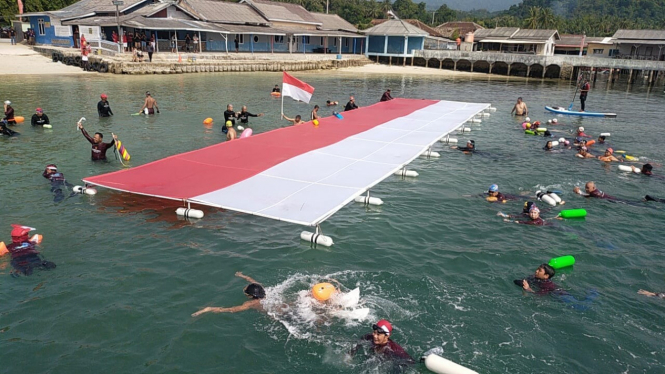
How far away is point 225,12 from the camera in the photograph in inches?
Answer: 2717

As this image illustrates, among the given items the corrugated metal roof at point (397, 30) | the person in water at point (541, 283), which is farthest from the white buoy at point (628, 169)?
the corrugated metal roof at point (397, 30)

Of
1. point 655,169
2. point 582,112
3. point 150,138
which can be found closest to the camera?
point 655,169

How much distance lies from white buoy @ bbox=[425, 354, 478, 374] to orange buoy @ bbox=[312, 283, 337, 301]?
8.20ft

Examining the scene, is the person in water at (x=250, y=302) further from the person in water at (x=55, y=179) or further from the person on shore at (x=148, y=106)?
the person on shore at (x=148, y=106)

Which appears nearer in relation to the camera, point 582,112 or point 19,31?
point 582,112

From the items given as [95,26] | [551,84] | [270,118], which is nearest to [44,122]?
[270,118]

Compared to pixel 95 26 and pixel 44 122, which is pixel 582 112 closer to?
pixel 44 122

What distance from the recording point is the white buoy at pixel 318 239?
41.4ft

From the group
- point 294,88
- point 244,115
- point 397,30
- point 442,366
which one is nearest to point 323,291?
point 442,366

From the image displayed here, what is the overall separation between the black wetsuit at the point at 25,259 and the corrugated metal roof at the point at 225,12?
57360 millimetres

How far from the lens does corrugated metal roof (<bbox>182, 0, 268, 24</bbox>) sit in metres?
65.1

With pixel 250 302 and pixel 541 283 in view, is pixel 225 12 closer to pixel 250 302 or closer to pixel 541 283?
pixel 250 302

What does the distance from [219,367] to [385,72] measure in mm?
64526

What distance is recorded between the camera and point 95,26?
5831 cm
